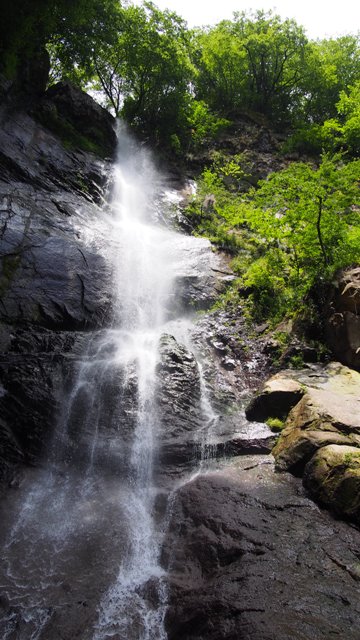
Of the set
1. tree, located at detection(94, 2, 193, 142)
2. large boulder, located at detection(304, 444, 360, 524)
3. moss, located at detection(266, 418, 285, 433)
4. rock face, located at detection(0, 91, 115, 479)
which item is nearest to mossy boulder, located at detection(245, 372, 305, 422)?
moss, located at detection(266, 418, 285, 433)

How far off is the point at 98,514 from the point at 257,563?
263 centimetres

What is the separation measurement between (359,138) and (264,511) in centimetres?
2020

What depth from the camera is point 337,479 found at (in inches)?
Answer: 225

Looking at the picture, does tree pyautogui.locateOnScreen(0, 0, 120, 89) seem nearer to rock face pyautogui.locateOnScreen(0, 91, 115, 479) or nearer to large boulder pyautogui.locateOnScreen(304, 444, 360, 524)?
rock face pyautogui.locateOnScreen(0, 91, 115, 479)

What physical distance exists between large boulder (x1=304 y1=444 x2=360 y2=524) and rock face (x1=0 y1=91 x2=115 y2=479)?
4888 millimetres

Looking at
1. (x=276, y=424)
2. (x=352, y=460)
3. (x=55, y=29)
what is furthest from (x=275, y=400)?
A: (x=55, y=29)

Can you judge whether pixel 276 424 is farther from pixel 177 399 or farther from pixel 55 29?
pixel 55 29

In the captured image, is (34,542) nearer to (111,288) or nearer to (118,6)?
(111,288)

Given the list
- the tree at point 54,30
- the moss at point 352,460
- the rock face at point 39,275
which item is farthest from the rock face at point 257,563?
the tree at point 54,30

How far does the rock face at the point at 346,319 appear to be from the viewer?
8.73 meters

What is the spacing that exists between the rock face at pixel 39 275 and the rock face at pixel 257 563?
3309 millimetres

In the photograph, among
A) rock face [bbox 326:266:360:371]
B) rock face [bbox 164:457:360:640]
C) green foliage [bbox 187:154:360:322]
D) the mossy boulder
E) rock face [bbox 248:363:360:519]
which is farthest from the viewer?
green foliage [bbox 187:154:360:322]

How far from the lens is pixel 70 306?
9898mm

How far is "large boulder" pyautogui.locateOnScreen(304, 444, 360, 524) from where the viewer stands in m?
5.51
